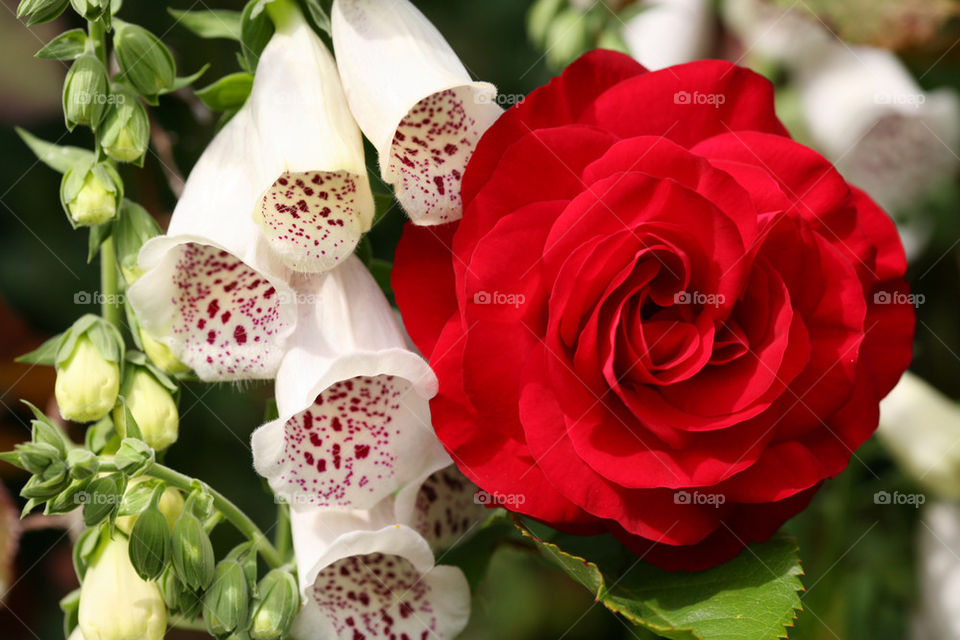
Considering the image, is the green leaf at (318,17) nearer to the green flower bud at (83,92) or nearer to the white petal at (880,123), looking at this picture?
the green flower bud at (83,92)

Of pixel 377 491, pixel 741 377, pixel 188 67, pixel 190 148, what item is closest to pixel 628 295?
pixel 741 377

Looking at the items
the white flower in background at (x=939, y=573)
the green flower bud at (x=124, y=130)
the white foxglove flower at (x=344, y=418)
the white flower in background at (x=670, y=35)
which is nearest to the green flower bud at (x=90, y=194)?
the green flower bud at (x=124, y=130)

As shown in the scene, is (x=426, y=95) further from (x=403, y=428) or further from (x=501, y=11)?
(x=501, y=11)

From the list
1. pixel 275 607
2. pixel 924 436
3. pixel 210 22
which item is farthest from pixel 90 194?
pixel 924 436

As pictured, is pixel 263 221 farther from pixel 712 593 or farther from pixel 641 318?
pixel 712 593

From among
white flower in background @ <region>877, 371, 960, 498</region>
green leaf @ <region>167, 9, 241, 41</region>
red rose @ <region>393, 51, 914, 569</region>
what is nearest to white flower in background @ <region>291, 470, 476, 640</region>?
red rose @ <region>393, 51, 914, 569</region>
